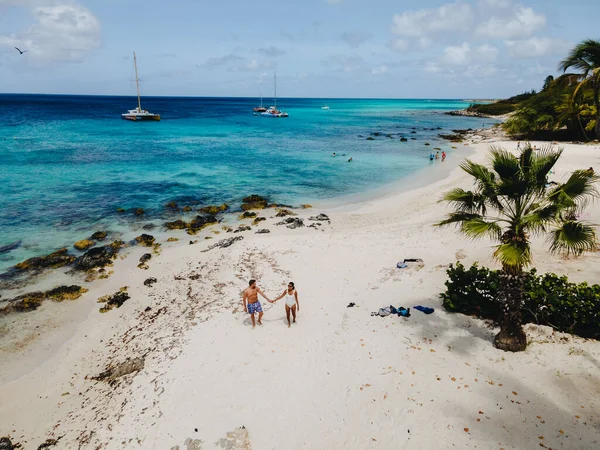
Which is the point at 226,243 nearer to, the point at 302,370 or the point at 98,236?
the point at 98,236

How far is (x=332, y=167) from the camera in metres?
40.6

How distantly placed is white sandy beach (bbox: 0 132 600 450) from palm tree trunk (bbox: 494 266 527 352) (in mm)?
317

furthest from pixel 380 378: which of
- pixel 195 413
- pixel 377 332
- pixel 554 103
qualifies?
pixel 554 103

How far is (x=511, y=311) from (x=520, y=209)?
2598mm

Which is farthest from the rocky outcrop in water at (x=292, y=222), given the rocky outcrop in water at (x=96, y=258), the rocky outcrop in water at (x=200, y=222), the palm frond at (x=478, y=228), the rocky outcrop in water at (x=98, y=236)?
the palm frond at (x=478, y=228)

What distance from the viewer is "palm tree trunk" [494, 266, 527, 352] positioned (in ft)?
26.6

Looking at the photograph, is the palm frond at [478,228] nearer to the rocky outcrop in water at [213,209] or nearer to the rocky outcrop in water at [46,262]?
the rocky outcrop in water at [46,262]

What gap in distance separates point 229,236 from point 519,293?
15.9 meters

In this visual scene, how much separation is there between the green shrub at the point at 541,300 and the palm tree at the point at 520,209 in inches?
55.3

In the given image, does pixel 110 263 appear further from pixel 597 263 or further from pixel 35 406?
pixel 597 263

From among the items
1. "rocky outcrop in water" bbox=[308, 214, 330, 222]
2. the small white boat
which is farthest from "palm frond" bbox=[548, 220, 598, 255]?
the small white boat

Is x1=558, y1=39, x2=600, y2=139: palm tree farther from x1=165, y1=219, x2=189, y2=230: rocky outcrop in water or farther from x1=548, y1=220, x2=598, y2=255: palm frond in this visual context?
x1=165, y1=219, x2=189, y2=230: rocky outcrop in water

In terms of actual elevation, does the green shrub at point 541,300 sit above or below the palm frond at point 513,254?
below

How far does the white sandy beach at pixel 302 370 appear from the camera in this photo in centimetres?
736
